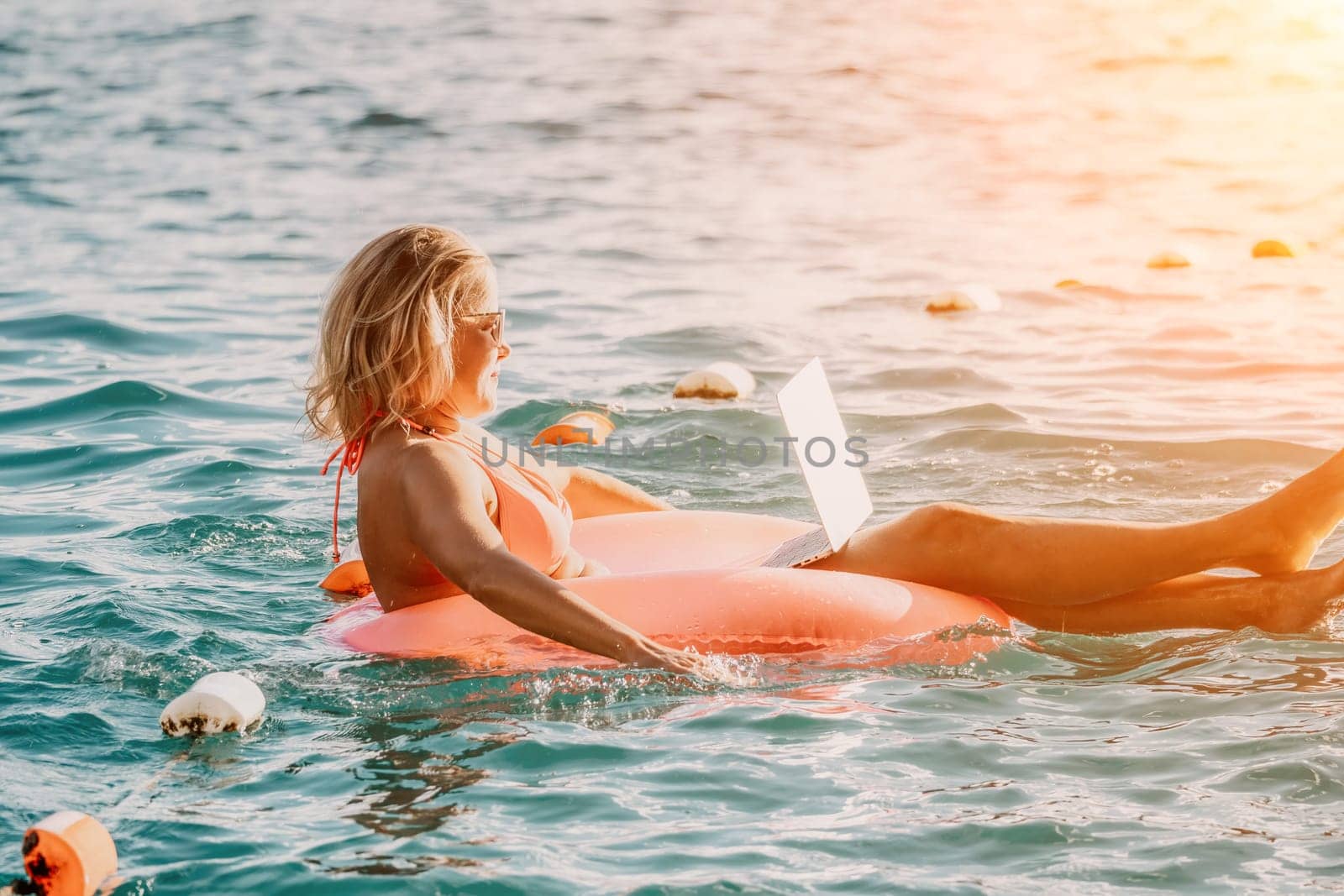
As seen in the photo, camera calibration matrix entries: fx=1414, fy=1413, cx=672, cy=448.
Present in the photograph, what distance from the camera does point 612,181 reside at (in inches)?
526

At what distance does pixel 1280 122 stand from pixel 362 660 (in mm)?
13995

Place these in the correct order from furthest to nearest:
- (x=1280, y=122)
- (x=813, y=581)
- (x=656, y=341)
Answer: (x=1280, y=122), (x=656, y=341), (x=813, y=581)

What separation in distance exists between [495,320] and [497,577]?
0.67 metres

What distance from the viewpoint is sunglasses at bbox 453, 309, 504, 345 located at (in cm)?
343

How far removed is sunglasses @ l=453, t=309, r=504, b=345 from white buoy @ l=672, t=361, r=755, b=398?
11.5 feet

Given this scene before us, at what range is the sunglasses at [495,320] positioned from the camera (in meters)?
3.43

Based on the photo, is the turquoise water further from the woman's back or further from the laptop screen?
the laptop screen

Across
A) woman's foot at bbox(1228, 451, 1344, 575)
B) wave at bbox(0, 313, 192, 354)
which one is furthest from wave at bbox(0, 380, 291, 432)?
woman's foot at bbox(1228, 451, 1344, 575)

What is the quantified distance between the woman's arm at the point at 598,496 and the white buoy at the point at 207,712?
155cm

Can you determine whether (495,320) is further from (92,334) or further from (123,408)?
(92,334)

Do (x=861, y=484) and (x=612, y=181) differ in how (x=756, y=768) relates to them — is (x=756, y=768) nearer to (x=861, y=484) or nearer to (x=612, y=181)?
(x=861, y=484)

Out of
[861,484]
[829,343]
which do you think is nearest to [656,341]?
[829,343]

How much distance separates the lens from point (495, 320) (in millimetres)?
3471

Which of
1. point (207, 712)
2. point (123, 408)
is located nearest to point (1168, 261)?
point (123, 408)
